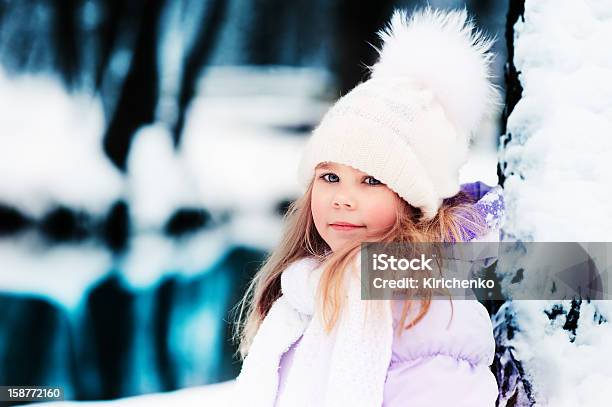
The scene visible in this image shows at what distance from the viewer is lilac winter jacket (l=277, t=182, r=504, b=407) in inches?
46.3

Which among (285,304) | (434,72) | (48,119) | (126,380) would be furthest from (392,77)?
(126,380)

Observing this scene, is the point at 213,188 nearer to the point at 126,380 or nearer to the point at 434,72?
the point at 126,380

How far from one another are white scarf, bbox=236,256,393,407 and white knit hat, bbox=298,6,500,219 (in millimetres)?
195

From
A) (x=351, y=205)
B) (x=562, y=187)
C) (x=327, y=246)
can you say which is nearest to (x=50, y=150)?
(x=327, y=246)

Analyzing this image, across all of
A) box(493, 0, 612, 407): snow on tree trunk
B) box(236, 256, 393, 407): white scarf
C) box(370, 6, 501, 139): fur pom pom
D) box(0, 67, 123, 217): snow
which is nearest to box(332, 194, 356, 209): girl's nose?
box(236, 256, 393, 407): white scarf

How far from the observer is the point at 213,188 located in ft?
6.34

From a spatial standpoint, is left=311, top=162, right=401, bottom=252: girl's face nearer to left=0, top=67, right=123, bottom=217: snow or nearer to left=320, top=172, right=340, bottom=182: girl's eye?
left=320, top=172, right=340, bottom=182: girl's eye

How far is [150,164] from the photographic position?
1.93 meters

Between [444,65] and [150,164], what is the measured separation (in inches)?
38.1

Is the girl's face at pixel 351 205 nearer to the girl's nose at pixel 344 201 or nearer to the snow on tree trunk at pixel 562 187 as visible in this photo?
the girl's nose at pixel 344 201

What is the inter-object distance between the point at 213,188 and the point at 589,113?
1.04 metres

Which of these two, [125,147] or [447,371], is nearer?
[447,371]

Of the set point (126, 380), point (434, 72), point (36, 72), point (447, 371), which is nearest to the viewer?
point (447, 371)

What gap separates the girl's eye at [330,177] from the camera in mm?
1312
